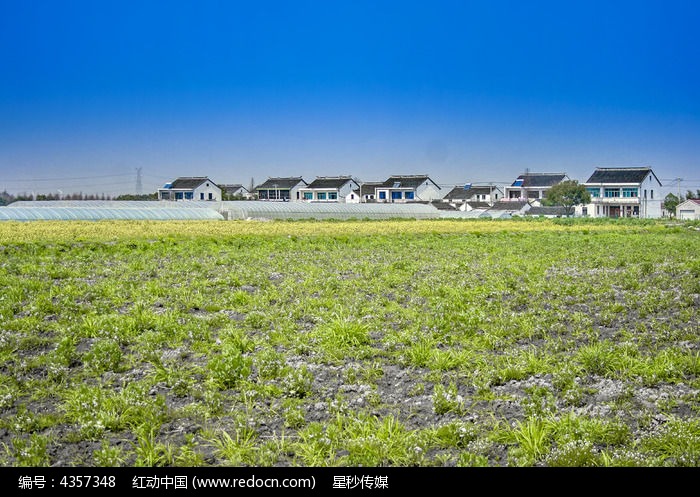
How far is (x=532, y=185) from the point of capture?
121 metres

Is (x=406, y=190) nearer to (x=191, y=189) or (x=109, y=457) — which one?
(x=191, y=189)

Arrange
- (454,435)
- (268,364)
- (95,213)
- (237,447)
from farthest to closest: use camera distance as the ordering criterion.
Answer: (95,213), (268,364), (454,435), (237,447)

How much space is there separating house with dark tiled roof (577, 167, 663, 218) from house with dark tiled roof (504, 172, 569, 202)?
16192mm

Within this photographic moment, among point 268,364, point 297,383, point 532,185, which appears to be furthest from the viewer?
point 532,185

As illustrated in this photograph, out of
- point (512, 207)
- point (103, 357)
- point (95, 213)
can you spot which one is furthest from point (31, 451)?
point (512, 207)

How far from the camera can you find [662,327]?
9719mm

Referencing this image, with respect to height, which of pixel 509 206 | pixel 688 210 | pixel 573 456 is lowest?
pixel 573 456

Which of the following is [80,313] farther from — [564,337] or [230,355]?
[564,337]

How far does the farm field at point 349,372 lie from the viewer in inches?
226

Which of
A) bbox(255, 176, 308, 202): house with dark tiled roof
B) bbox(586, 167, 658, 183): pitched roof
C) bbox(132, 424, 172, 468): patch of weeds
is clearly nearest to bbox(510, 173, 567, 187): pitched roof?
bbox(586, 167, 658, 183): pitched roof

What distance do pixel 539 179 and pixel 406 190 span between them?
27067mm

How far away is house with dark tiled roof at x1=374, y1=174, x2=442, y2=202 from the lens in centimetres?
11656

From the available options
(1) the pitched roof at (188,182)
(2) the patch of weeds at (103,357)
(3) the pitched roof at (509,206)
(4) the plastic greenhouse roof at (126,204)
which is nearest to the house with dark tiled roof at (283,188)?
(1) the pitched roof at (188,182)
